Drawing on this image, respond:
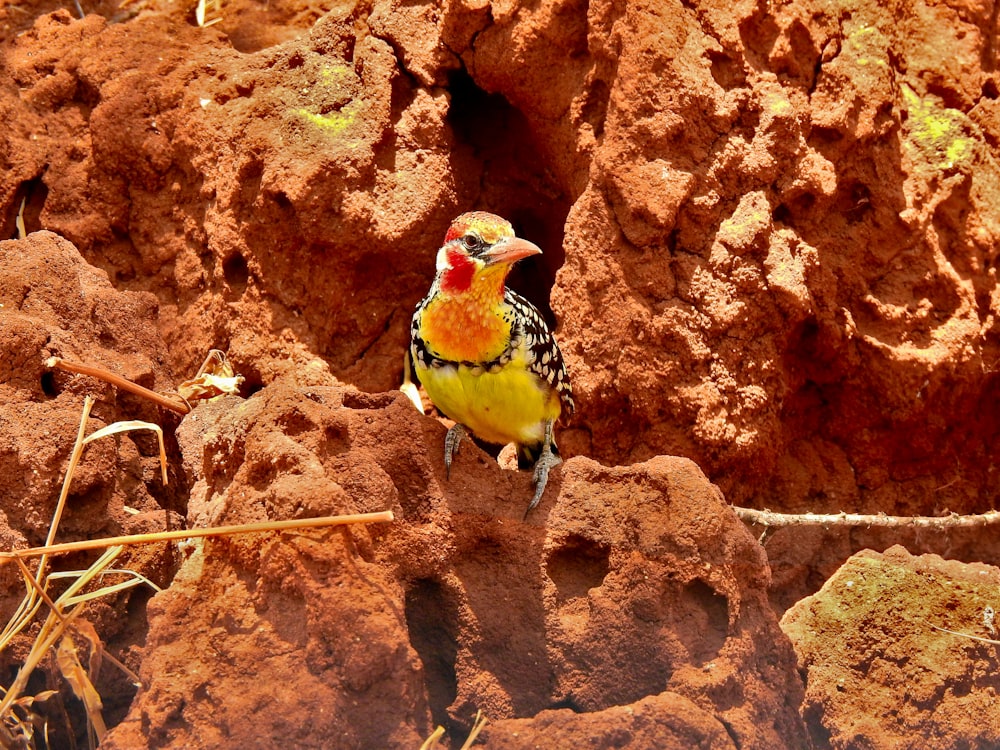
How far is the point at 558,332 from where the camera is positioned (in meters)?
4.74

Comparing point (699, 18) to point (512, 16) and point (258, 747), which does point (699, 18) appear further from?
point (258, 747)

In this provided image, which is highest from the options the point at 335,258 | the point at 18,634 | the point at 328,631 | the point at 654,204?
the point at 654,204

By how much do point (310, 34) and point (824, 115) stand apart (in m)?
2.21

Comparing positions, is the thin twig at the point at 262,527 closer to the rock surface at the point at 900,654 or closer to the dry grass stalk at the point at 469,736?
the dry grass stalk at the point at 469,736

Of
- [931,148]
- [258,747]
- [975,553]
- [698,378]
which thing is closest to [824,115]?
[931,148]

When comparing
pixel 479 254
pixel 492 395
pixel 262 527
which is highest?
pixel 479 254

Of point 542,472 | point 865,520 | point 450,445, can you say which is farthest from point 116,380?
point 865,520

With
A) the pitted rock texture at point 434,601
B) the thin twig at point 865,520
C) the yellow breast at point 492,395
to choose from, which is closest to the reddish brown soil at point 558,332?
the pitted rock texture at point 434,601

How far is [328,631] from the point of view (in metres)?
2.87

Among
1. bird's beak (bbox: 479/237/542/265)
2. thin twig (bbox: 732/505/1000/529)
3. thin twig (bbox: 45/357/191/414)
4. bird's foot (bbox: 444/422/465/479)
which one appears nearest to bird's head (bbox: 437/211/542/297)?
bird's beak (bbox: 479/237/542/265)

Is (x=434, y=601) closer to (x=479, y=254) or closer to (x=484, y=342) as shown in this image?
(x=484, y=342)

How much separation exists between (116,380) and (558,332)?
179cm

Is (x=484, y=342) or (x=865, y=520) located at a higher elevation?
(x=484, y=342)

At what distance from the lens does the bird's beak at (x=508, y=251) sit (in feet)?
12.6
